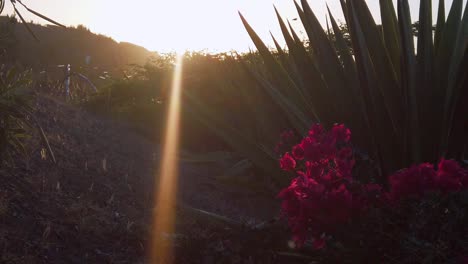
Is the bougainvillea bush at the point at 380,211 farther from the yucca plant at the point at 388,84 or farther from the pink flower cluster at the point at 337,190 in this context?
the yucca plant at the point at 388,84

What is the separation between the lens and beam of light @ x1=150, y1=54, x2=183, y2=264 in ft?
12.3

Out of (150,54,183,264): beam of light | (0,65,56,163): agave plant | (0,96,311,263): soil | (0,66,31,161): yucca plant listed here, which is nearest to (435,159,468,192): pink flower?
(0,96,311,263): soil

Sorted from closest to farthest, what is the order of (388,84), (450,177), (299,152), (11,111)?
(450,177) → (299,152) → (11,111) → (388,84)

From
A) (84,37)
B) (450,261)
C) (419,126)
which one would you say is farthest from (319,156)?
(84,37)

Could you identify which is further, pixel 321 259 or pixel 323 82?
pixel 323 82

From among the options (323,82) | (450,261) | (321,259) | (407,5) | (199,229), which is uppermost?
(407,5)

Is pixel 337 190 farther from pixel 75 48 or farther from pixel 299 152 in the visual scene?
pixel 75 48

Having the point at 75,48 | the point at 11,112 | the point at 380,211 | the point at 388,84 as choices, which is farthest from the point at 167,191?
the point at 75,48

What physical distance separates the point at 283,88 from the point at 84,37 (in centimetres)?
2072

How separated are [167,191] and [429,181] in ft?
10.6

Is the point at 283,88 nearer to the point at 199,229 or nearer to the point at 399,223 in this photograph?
the point at 199,229

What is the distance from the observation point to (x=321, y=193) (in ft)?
7.68

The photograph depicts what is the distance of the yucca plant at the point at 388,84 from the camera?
10.5 feet

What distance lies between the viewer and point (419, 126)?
329 cm
